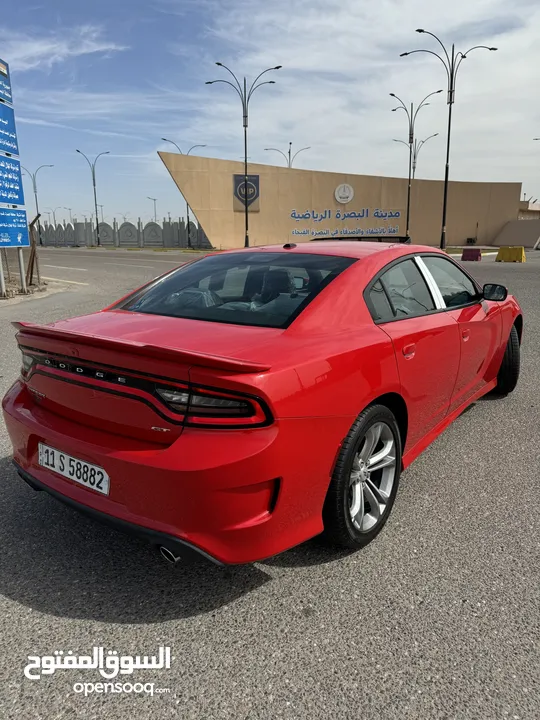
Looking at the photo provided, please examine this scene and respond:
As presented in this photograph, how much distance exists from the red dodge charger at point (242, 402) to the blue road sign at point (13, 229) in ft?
35.7

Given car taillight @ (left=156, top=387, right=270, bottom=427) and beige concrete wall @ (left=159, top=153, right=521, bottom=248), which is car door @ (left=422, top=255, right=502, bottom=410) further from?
beige concrete wall @ (left=159, top=153, right=521, bottom=248)

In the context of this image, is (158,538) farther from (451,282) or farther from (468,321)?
(451,282)

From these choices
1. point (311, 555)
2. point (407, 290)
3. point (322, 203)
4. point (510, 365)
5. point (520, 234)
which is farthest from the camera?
point (520, 234)

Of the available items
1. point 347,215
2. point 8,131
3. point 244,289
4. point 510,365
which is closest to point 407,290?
point 244,289

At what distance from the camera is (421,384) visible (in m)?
3.05

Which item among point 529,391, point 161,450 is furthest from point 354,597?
point 529,391

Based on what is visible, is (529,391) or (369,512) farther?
(529,391)

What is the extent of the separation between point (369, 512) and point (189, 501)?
3.73ft

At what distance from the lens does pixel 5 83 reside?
12609 mm

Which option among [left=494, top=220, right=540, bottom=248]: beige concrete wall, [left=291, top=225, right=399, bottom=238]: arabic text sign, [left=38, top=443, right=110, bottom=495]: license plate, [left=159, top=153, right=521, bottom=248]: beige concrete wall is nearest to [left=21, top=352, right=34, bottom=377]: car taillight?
[left=38, top=443, right=110, bottom=495]: license plate

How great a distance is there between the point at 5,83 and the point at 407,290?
1314 cm

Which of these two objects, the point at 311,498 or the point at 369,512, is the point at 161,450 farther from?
the point at 369,512

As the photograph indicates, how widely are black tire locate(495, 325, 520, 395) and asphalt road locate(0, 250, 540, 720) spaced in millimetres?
1966

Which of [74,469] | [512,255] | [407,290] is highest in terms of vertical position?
[407,290]
